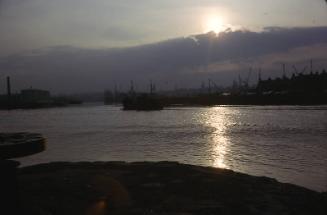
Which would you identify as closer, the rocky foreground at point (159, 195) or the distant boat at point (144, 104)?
the rocky foreground at point (159, 195)

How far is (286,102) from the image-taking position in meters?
126

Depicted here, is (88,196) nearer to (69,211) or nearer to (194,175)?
(69,211)

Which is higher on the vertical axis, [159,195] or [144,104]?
[159,195]

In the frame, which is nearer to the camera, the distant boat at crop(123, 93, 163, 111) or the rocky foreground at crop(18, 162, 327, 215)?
the rocky foreground at crop(18, 162, 327, 215)

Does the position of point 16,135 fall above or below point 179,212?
above

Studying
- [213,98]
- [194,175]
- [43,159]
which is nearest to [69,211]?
[194,175]

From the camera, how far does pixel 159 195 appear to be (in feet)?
29.7

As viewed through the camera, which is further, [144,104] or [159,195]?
[144,104]

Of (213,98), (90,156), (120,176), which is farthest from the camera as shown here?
(213,98)

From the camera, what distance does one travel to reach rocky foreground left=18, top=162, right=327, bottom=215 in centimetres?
793

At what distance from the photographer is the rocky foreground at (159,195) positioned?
312 inches

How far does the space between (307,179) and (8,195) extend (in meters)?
12.0

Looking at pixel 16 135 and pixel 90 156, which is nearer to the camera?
pixel 16 135

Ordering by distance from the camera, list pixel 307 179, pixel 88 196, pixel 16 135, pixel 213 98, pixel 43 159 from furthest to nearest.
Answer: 1. pixel 213 98
2. pixel 43 159
3. pixel 307 179
4. pixel 88 196
5. pixel 16 135
